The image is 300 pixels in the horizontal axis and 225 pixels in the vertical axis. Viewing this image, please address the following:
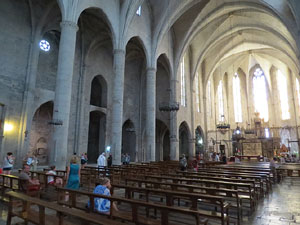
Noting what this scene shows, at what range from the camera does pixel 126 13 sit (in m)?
16.2

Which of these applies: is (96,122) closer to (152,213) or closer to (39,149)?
(39,149)

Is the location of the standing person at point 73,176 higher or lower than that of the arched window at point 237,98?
lower

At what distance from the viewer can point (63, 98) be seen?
10.8 m

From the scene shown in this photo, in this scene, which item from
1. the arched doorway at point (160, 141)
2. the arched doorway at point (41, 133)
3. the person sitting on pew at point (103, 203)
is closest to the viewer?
the person sitting on pew at point (103, 203)

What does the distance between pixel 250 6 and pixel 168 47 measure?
31.1ft

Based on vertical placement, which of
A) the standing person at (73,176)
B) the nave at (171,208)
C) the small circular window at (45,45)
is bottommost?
the nave at (171,208)

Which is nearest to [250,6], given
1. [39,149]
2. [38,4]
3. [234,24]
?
[234,24]

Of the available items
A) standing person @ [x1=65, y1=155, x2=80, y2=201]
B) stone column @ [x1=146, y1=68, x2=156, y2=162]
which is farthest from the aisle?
stone column @ [x1=146, y1=68, x2=156, y2=162]

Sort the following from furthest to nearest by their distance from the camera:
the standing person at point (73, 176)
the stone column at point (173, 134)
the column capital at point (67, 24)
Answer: the stone column at point (173, 134) < the column capital at point (67, 24) < the standing person at point (73, 176)

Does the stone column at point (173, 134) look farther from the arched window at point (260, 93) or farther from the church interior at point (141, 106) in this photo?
the arched window at point (260, 93)

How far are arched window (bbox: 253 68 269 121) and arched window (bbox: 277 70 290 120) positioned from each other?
2.43 metres

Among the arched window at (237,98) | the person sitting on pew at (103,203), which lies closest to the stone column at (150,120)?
the person sitting on pew at (103,203)

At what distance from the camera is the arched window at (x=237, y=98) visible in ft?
125

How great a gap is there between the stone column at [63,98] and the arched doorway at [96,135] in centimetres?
1085
